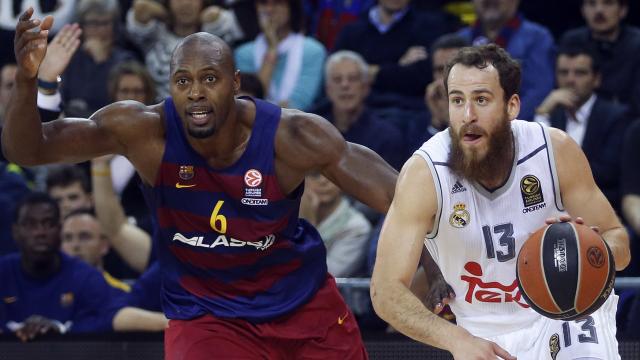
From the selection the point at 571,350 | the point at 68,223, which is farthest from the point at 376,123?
the point at 571,350

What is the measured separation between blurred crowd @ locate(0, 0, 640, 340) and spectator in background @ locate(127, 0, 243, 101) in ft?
0.04

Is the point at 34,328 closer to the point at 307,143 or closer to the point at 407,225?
the point at 307,143

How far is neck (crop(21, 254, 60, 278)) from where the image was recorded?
7238 mm

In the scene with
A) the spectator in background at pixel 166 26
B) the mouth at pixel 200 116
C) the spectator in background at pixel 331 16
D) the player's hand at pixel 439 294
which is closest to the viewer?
the player's hand at pixel 439 294

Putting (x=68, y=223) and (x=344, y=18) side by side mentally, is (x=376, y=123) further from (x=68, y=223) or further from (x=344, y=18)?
(x=68, y=223)

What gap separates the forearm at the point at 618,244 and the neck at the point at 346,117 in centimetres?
373

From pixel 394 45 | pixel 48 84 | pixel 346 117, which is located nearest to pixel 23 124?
pixel 48 84

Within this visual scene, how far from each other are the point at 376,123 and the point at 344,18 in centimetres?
159

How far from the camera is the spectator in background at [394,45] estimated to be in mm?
8750

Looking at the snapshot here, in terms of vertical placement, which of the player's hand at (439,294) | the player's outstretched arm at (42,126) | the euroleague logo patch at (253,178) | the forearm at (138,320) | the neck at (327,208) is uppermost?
the player's outstretched arm at (42,126)

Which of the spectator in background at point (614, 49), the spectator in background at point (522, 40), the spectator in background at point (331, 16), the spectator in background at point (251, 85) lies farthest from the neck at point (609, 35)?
the spectator in background at point (251, 85)

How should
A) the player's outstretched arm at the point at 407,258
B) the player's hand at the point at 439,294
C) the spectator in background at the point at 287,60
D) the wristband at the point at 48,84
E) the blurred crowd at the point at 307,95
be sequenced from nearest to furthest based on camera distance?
the player's outstretched arm at the point at 407,258
the player's hand at the point at 439,294
the wristband at the point at 48,84
the blurred crowd at the point at 307,95
the spectator in background at the point at 287,60

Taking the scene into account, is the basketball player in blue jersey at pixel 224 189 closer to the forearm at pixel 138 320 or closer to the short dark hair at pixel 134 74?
the forearm at pixel 138 320

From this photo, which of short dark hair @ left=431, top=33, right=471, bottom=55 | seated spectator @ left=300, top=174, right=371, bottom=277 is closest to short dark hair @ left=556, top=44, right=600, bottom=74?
short dark hair @ left=431, top=33, right=471, bottom=55
